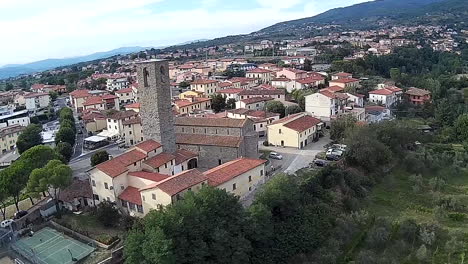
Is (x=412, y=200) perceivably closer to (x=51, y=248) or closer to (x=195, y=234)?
(x=195, y=234)

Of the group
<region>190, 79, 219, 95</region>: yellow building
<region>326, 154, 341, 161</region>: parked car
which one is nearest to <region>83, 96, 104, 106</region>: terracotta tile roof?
<region>190, 79, 219, 95</region>: yellow building

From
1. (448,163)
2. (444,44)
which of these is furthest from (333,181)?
(444,44)

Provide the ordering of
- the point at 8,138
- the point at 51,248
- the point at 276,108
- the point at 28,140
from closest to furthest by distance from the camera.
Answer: the point at 51,248, the point at 28,140, the point at 276,108, the point at 8,138

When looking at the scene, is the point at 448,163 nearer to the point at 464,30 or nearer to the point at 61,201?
the point at 61,201

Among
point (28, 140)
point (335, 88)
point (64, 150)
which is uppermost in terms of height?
point (335, 88)

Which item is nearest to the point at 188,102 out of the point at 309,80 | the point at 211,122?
the point at 211,122

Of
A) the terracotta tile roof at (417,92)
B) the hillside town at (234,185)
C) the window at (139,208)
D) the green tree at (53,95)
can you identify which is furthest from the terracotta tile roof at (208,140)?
the green tree at (53,95)

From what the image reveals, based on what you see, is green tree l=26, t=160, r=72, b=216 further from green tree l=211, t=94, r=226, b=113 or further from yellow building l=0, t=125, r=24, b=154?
green tree l=211, t=94, r=226, b=113
